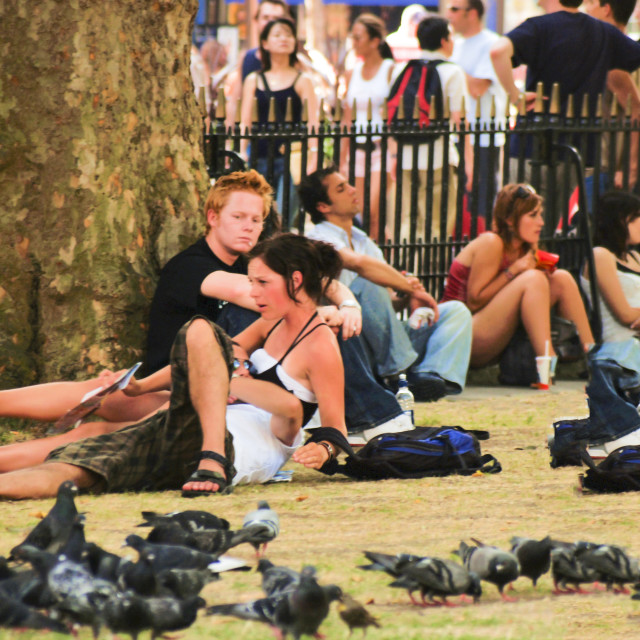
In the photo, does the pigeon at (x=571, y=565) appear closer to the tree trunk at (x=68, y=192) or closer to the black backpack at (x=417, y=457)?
the black backpack at (x=417, y=457)

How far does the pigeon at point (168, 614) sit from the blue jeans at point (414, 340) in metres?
4.62

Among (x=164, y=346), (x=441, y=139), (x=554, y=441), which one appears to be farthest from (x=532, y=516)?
(x=441, y=139)

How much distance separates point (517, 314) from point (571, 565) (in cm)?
504

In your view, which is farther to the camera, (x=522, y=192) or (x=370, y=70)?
(x=370, y=70)

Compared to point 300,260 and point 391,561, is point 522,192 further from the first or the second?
point 391,561

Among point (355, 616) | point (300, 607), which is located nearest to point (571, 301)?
point (355, 616)

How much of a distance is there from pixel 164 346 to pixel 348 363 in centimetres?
104

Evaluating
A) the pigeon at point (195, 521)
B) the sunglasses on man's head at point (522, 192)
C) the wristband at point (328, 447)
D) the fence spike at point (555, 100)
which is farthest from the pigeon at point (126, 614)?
the fence spike at point (555, 100)

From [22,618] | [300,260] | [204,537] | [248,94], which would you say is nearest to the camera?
[22,618]

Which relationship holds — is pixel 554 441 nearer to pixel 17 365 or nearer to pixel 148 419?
pixel 148 419

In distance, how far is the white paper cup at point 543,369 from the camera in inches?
345

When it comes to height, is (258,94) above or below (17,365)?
above

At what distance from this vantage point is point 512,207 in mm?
8672

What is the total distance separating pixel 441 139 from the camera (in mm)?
9625
